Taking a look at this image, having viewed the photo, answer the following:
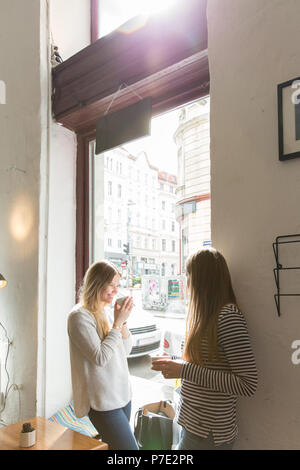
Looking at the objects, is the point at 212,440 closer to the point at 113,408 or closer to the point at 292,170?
the point at 113,408

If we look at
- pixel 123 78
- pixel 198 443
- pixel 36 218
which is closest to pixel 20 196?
pixel 36 218

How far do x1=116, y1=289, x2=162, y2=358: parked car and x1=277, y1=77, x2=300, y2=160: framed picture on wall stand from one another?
4.35ft

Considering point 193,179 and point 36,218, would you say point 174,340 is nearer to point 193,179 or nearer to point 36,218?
point 193,179

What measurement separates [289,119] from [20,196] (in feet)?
6.57

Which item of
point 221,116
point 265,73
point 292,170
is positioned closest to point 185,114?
point 221,116

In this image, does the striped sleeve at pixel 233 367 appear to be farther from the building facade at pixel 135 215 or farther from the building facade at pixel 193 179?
the building facade at pixel 135 215

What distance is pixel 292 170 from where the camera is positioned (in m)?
1.28

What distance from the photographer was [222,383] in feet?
3.86

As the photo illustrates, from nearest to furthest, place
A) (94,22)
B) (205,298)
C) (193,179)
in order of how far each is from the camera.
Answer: (205,298)
(193,179)
(94,22)

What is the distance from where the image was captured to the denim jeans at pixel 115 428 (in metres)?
1.56

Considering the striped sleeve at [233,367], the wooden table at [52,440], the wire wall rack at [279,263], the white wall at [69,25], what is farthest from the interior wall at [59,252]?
the wire wall rack at [279,263]

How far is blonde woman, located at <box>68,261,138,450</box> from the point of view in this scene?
1.60 m

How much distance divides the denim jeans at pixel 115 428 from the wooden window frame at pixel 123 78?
1.14 meters

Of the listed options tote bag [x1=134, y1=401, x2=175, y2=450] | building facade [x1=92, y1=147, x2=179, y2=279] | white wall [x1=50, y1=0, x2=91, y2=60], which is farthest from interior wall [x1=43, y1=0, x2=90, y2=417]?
tote bag [x1=134, y1=401, x2=175, y2=450]
